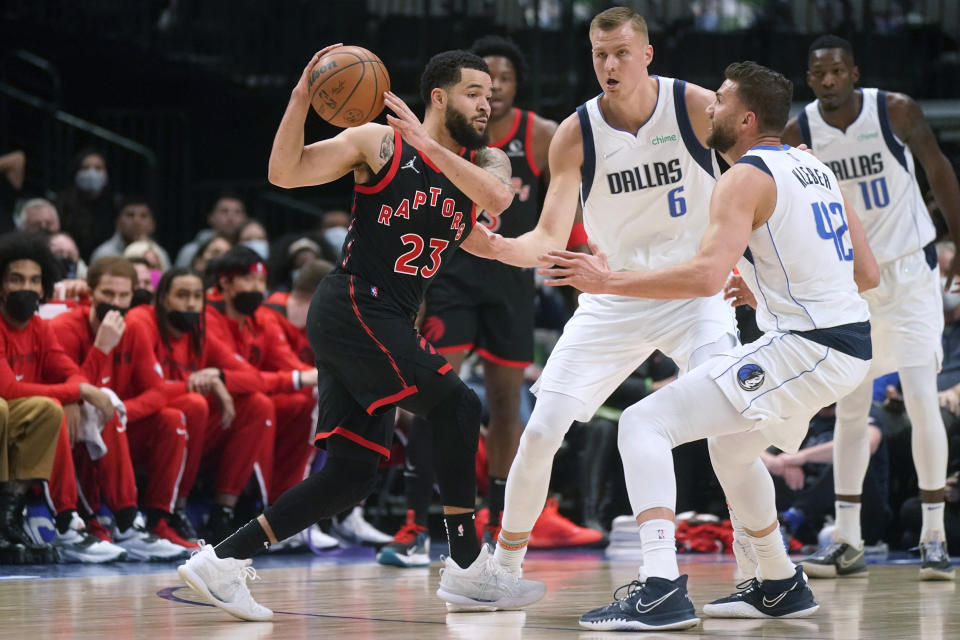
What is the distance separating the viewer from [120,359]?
24.8 ft

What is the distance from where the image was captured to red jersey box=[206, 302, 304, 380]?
8156 millimetres

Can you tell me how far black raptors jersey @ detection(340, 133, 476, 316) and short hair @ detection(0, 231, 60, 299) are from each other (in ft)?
9.63

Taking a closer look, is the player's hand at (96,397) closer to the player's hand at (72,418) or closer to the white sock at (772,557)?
Answer: the player's hand at (72,418)

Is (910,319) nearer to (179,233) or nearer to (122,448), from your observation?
(122,448)

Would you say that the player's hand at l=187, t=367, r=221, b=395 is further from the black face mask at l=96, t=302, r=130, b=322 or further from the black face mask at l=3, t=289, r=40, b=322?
the black face mask at l=3, t=289, r=40, b=322

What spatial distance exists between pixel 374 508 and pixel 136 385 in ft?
7.45

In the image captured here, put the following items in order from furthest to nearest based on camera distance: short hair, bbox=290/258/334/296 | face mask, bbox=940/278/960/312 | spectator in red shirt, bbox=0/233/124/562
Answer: face mask, bbox=940/278/960/312 < short hair, bbox=290/258/334/296 < spectator in red shirt, bbox=0/233/124/562

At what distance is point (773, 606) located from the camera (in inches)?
186

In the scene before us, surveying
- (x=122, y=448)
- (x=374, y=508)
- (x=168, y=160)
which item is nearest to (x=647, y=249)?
(x=122, y=448)

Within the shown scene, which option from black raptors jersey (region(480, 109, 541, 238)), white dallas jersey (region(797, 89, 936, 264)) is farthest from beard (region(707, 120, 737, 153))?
black raptors jersey (region(480, 109, 541, 238))

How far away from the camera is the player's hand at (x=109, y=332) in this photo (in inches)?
288

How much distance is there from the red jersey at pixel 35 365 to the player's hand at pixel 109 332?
0.63 feet

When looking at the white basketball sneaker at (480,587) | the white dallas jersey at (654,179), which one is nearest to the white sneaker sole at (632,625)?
the white basketball sneaker at (480,587)

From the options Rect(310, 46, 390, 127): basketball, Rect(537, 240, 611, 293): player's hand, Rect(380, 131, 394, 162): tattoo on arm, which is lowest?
Rect(537, 240, 611, 293): player's hand
